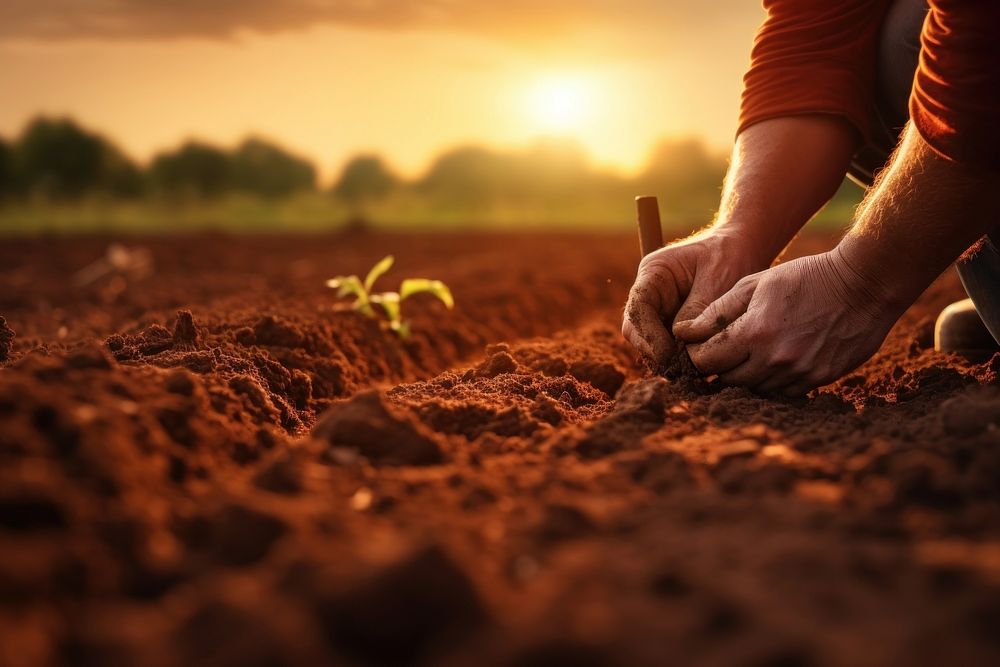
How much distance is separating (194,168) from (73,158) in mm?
4931

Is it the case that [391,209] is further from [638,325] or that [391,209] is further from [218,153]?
[638,325]

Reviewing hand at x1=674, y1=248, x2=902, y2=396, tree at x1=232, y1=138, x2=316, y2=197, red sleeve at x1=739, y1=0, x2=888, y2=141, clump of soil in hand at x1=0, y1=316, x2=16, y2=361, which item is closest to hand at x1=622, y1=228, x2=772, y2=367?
hand at x1=674, y1=248, x2=902, y2=396

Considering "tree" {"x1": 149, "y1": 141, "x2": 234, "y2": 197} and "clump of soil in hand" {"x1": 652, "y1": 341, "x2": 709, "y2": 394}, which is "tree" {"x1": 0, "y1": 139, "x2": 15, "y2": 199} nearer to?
"tree" {"x1": 149, "y1": 141, "x2": 234, "y2": 197}

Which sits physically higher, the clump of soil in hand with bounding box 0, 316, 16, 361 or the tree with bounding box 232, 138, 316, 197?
the tree with bounding box 232, 138, 316, 197

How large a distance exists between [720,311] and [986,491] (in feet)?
3.76

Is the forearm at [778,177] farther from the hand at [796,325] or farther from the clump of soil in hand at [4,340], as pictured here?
the clump of soil in hand at [4,340]

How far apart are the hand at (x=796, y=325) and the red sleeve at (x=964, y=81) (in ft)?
1.42

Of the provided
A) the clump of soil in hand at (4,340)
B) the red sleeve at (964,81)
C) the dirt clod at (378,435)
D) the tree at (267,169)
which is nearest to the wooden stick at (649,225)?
the red sleeve at (964,81)

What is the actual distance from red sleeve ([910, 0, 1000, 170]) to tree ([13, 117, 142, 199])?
3514 cm

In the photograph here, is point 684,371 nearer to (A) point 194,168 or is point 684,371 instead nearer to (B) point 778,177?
(B) point 778,177

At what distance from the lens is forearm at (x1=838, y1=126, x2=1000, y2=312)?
2.11 m

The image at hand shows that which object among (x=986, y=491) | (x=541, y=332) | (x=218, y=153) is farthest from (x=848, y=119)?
(x=218, y=153)

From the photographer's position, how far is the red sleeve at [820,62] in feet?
9.39

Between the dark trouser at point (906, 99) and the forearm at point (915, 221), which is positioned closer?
the forearm at point (915, 221)
